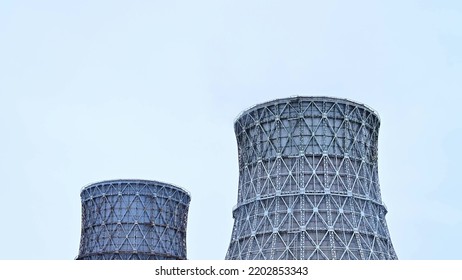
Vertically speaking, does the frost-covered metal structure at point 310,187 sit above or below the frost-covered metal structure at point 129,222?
below

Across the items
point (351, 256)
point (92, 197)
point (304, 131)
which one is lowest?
point (351, 256)

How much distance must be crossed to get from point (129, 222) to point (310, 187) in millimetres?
32204

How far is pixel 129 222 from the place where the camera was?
83938 mm

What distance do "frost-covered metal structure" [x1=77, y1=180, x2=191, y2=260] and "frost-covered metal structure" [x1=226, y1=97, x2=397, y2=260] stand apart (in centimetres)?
2554

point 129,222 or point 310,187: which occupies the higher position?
point 129,222

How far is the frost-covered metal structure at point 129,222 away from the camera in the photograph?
83250mm

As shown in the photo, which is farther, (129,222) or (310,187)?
(129,222)

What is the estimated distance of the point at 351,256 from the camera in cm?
5591

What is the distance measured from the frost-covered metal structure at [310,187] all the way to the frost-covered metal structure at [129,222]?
25.5 metres

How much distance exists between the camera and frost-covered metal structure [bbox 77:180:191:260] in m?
83.2
